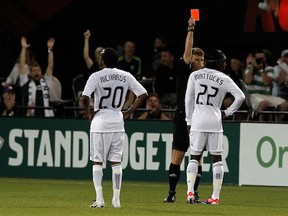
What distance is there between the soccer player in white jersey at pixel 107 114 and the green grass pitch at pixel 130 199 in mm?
494

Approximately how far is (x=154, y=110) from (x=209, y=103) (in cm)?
657

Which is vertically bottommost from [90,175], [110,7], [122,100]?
[90,175]

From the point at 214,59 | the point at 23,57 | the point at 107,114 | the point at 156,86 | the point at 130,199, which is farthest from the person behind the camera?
the point at 23,57

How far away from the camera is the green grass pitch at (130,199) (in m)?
15.5

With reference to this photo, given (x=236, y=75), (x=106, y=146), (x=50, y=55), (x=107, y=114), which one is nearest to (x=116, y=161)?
(x=106, y=146)

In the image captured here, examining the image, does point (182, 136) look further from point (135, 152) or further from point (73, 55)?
point (73, 55)

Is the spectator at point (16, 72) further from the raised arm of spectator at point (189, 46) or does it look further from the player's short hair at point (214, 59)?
the player's short hair at point (214, 59)

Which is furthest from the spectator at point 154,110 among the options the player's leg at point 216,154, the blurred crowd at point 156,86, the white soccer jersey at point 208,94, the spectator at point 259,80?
the white soccer jersey at point 208,94

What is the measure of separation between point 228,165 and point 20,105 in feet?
17.2

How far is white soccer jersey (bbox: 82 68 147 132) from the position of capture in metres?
15.7

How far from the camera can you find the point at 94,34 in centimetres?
2792

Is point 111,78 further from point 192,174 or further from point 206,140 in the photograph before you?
point 192,174

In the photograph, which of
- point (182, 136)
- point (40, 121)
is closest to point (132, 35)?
point (40, 121)

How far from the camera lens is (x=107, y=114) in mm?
15820
